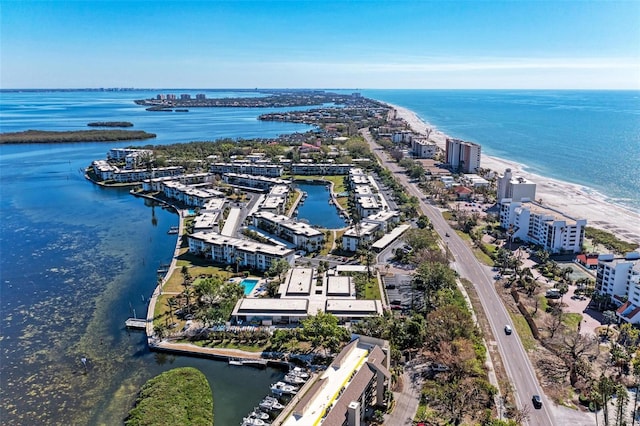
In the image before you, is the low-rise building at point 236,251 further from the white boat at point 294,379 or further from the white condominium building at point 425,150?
the white condominium building at point 425,150

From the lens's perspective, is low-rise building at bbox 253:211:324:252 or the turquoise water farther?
the turquoise water

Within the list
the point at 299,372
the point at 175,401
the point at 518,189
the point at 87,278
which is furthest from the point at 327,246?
the point at 518,189

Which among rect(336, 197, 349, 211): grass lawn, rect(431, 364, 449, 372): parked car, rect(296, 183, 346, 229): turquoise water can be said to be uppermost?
rect(336, 197, 349, 211): grass lawn

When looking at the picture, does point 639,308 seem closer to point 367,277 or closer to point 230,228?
point 367,277

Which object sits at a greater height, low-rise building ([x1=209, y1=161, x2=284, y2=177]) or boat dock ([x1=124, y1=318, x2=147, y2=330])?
low-rise building ([x1=209, y1=161, x2=284, y2=177])

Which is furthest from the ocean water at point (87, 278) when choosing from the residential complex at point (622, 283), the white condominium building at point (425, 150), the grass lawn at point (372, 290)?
the residential complex at point (622, 283)

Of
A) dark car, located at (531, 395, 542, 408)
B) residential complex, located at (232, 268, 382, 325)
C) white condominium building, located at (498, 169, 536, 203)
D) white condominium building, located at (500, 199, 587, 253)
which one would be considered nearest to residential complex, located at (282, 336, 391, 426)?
residential complex, located at (232, 268, 382, 325)

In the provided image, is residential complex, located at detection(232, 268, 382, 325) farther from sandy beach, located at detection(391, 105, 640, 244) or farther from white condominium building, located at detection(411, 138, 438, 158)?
white condominium building, located at detection(411, 138, 438, 158)
